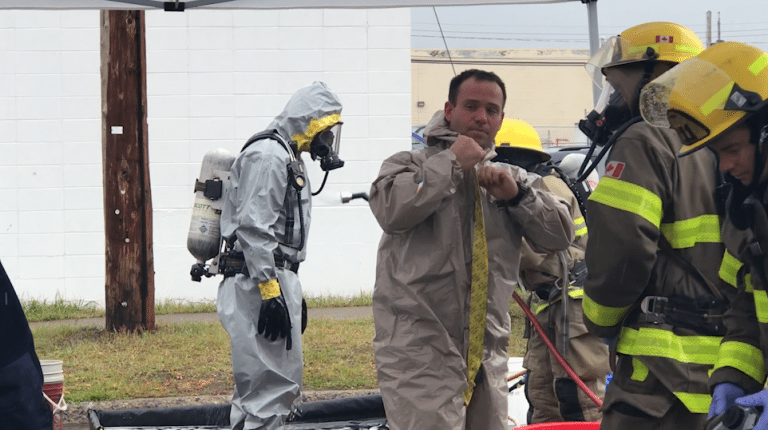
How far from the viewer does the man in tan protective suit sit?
3641 millimetres

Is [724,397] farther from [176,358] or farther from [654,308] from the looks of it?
[176,358]

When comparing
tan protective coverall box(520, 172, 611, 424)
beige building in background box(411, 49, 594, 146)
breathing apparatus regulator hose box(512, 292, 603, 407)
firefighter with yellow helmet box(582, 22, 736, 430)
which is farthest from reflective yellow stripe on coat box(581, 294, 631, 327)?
beige building in background box(411, 49, 594, 146)

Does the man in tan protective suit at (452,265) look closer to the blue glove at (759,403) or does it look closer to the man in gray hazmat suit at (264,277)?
the man in gray hazmat suit at (264,277)

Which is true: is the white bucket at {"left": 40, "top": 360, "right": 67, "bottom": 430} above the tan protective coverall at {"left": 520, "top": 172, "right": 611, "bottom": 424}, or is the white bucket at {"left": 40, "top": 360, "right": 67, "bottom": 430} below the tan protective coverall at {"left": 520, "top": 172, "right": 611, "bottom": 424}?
below

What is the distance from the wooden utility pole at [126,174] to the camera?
28.6 feet

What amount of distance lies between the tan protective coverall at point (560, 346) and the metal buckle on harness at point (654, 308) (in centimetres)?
174

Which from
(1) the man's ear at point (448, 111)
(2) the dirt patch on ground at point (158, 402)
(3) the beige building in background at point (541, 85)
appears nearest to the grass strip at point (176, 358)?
(2) the dirt patch on ground at point (158, 402)

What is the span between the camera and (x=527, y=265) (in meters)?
4.75

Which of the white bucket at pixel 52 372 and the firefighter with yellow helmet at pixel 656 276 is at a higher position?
the firefighter with yellow helmet at pixel 656 276

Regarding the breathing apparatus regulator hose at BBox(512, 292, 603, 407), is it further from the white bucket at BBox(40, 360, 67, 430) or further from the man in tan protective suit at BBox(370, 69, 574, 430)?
the white bucket at BBox(40, 360, 67, 430)

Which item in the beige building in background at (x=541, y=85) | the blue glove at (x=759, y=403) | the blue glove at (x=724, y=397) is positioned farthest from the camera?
the beige building in background at (x=541, y=85)

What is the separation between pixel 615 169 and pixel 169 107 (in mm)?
8238

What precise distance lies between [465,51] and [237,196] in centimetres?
4584

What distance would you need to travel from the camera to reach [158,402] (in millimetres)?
6824
